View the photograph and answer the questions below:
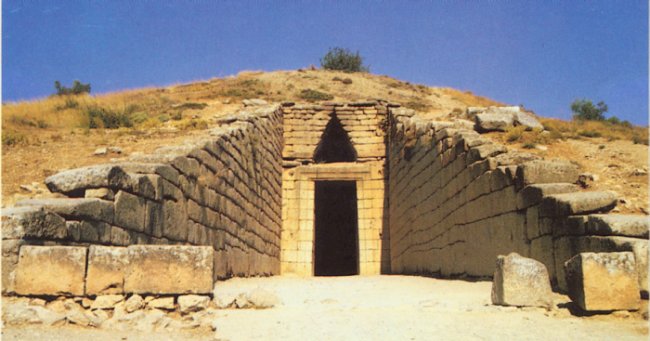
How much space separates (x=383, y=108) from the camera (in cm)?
1477

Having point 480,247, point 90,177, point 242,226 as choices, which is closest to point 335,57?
point 242,226

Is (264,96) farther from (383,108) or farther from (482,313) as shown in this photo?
(482,313)

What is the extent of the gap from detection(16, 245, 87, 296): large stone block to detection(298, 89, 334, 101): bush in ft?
46.6

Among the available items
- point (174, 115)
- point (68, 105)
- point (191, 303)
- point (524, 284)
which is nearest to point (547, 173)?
point (524, 284)

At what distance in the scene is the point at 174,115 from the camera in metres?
14.9

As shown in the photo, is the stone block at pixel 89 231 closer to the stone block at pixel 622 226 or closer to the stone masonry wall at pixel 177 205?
the stone masonry wall at pixel 177 205

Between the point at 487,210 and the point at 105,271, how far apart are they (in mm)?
4902

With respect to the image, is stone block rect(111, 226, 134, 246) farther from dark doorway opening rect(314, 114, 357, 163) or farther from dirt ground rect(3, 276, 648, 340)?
dark doorway opening rect(314, 114, 357, 163)

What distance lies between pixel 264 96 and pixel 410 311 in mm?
14414

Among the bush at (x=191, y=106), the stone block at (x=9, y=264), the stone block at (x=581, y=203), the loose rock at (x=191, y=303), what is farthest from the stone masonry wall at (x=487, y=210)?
the bush at (x=191, y=106)

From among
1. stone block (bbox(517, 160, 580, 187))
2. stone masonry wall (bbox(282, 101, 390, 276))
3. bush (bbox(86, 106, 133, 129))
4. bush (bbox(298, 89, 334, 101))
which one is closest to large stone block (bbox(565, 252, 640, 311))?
stone block (bbox(517, 160, 580, 187))

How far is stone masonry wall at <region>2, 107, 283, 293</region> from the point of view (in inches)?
176

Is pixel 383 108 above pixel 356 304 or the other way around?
above

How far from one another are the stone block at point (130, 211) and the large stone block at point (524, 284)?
372cm
